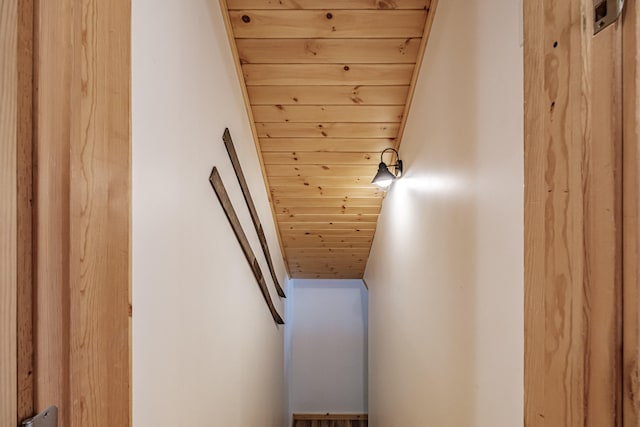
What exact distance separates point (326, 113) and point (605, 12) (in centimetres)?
165

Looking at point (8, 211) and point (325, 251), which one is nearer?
point (8, 211)

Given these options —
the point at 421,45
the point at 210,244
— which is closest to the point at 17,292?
Answer: the point at 210,244

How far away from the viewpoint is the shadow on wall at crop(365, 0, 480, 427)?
118 centimetres

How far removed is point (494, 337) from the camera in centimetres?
100

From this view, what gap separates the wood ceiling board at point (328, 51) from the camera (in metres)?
1.76

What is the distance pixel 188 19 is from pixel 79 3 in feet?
2.28

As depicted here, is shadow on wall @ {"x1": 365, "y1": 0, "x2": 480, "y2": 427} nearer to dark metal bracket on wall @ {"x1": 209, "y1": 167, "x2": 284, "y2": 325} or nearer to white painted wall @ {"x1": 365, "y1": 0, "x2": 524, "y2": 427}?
white painted wall @ {"x1": 365, "y1": 0, "x2": 524, "y2": 427}

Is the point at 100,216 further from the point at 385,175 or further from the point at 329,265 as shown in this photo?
the point at 329,265

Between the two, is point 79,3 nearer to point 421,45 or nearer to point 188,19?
point 188,19

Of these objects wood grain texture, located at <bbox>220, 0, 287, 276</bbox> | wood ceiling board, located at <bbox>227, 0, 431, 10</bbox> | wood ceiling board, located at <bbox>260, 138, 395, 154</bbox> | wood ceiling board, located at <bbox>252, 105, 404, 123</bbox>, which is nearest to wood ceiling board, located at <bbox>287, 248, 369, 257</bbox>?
wood grain texture, located at <bbox>220, 0, 287, 276</bbox>

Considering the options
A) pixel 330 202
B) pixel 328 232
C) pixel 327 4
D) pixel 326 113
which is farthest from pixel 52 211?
pixel 328 232

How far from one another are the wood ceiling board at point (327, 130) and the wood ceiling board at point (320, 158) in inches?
5.9

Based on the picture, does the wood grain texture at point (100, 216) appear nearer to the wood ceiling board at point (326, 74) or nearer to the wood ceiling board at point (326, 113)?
the wood ceiling board at point (326, 74)

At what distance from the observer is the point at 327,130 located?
7.20ft
